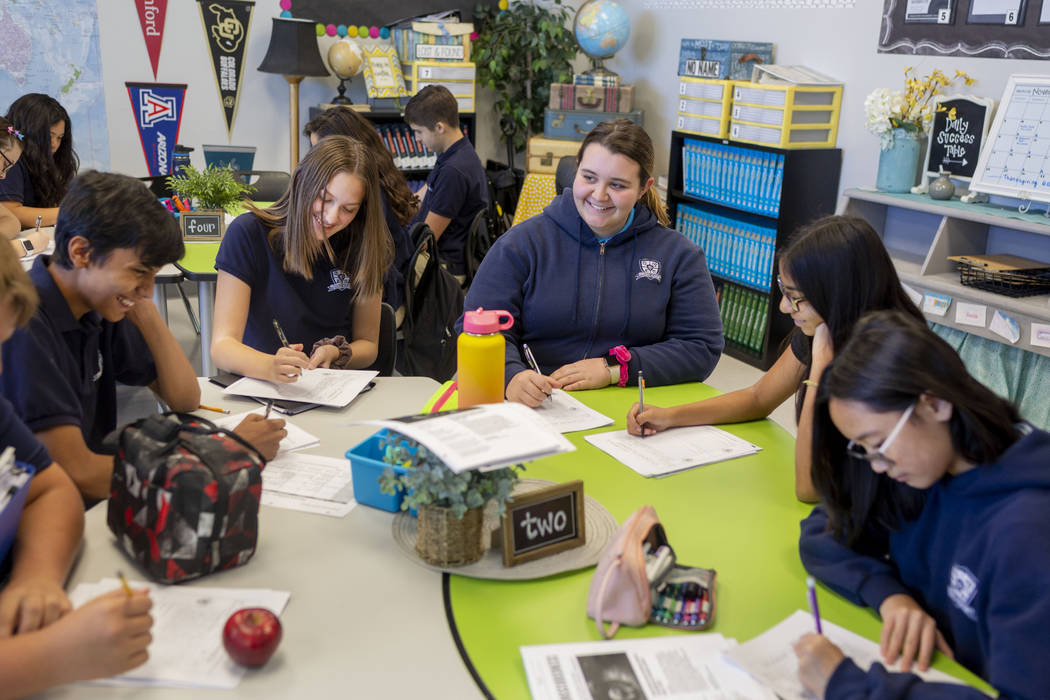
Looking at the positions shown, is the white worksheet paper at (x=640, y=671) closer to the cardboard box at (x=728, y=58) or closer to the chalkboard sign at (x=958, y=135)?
the chalkboard sign at (x=958, y=135)

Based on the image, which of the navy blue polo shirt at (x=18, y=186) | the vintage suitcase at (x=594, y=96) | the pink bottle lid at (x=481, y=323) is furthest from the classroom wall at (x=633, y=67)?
the pink bottle lid at (x=481, y=323)

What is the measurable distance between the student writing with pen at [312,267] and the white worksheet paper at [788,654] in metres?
1.28

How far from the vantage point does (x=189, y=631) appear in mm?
1131

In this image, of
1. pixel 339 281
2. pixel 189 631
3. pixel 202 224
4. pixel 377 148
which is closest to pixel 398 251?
pixel 377 148

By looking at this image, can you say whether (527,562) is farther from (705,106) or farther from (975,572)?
(705,106)

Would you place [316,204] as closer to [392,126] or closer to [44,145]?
[44,145]

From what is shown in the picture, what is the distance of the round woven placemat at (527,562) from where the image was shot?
1.29 m

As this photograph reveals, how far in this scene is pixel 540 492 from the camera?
1.31m

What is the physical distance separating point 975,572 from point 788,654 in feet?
0.85

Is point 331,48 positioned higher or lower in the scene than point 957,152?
higher

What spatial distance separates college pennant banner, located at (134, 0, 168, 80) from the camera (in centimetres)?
498

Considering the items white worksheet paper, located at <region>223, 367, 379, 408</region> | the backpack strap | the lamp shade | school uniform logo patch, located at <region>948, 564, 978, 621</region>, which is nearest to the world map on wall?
the lamp shade

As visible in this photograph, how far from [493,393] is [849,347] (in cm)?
68

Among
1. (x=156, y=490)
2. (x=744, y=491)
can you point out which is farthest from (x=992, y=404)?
(x=156, y=490)
